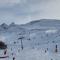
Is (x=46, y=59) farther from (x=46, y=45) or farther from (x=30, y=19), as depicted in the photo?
(x=30, y=19)

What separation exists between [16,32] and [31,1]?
352 mm

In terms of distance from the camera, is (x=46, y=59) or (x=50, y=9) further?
(x=50, y=9)

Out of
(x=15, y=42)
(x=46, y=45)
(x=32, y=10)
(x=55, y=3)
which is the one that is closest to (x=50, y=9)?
(x=55, y=3)

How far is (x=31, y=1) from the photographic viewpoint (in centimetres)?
151

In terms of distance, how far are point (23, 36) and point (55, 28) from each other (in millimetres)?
330

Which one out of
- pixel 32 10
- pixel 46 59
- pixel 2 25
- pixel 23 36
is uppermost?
pixel 32 10

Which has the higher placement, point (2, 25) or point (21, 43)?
point (2, 25)

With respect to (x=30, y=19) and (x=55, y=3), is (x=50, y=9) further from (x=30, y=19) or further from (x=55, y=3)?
(x=30, y=19)

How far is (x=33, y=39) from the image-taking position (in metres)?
1.46

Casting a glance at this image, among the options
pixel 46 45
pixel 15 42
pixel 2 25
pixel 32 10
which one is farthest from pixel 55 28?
pixel 2 25

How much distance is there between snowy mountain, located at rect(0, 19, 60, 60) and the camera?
4.68 ft

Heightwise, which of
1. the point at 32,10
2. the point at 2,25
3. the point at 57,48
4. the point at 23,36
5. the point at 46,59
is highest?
the point at 32,10

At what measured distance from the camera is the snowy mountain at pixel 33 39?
1428 mm

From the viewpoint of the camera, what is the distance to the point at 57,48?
1.43m
